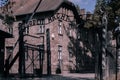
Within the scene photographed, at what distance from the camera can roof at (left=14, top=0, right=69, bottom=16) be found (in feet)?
145

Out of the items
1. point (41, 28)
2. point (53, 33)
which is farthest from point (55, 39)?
point (41, 28)

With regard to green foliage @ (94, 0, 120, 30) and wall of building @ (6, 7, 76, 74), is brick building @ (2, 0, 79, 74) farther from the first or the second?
green foliage @ (94, 0, 120, 30)

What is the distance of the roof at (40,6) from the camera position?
1746 inches

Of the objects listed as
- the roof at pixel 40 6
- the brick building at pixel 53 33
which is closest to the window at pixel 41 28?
the brick building at pixel 53 33

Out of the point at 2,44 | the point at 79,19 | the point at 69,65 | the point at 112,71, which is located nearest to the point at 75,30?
the point at 79,19

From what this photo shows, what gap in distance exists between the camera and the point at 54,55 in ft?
144

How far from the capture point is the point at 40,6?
1822 inches

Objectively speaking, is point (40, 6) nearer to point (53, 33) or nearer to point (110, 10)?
point (53, 33)

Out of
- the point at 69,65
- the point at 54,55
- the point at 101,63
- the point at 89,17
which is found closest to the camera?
the point at 101,63

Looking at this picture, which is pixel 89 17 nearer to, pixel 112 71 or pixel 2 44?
pixel 2 44

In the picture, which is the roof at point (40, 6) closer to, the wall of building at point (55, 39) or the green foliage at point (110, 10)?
→ the wall of building at point (55, 39)

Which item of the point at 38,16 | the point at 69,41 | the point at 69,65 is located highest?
the point at 38,16

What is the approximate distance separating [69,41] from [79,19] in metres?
4.73

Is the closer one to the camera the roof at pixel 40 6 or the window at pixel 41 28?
the roof at pixel 40 6
